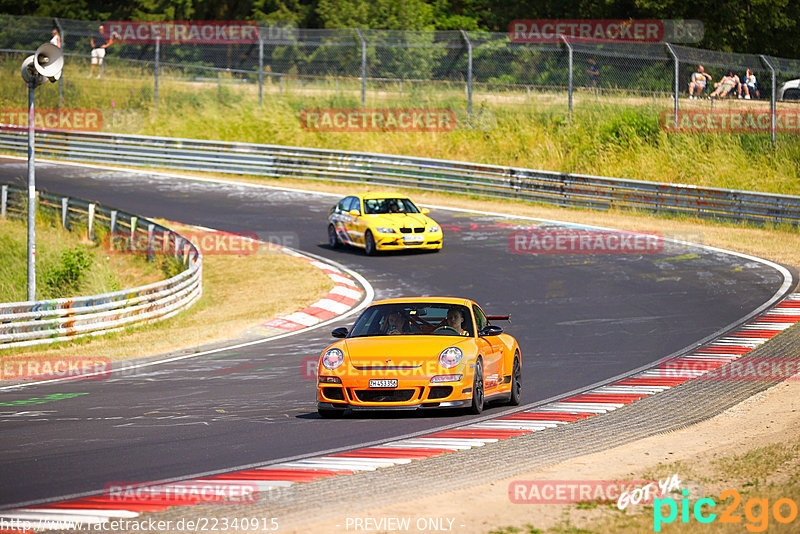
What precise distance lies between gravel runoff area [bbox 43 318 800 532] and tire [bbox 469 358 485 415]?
3.16 ft

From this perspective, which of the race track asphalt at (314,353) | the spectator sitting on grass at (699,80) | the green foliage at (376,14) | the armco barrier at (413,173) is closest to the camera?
the race track asphalt at (314,353)

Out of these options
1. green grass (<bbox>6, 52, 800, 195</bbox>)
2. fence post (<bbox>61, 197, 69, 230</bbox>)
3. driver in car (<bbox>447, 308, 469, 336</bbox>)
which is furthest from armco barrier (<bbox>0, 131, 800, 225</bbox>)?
driver in car (<bbox>447, 308, 469, 336</bbox>)

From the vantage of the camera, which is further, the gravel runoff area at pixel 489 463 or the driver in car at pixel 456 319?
the driver in car at pixel 456 319

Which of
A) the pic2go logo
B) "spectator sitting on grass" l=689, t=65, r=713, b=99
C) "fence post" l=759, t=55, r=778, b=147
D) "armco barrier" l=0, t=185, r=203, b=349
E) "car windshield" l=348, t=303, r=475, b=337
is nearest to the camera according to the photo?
the pic2go logo

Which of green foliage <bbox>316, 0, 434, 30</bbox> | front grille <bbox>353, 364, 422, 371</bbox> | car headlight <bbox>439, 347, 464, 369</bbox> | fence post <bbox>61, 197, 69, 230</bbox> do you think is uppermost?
green foliage <bbox>316, 0, 434, 30</bbox>

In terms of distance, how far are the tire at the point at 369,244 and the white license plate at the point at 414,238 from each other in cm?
83

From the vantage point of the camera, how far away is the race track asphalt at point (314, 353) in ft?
32.3

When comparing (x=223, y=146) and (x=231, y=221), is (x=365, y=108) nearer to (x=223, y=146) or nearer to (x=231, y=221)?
(x=223, y=146)

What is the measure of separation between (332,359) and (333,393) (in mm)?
351

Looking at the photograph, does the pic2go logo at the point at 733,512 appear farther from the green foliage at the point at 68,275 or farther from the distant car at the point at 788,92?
the distant car at the point at 788,92

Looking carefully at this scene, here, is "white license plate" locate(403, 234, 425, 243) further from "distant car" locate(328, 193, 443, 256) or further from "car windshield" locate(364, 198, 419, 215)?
"car windshield" locate(364, 198, 419, 215)

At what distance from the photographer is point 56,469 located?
30.0 ft

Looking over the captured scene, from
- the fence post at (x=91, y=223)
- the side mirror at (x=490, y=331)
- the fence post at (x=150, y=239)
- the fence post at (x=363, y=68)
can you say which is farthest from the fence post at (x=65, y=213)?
the side mirror at (x=490, y=331)

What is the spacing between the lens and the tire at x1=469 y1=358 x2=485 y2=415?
11.5 m
